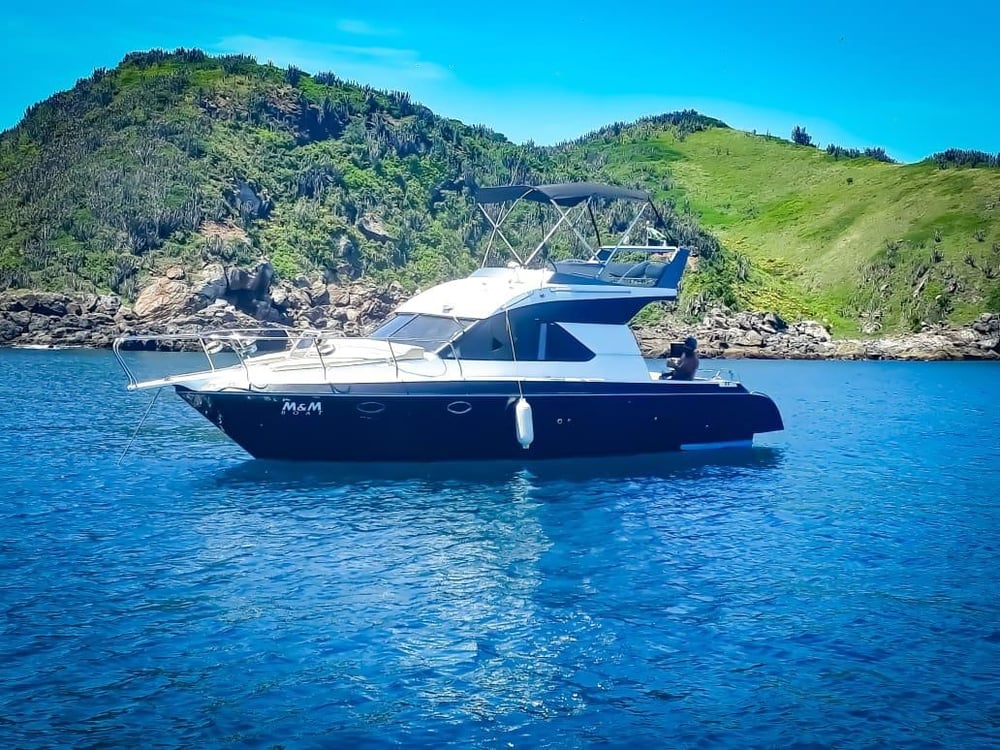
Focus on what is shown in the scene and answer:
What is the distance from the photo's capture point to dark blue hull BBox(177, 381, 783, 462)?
20.1 m

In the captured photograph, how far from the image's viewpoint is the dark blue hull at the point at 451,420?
793 inches

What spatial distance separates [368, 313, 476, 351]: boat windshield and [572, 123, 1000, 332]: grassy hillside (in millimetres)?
71527

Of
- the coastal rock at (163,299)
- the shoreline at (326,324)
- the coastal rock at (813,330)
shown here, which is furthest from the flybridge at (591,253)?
the coastal rock at (813,330)

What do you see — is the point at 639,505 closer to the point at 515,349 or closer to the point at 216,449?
the point at 515,349

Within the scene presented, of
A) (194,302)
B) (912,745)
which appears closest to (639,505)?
(912,745)

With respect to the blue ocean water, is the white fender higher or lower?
higher

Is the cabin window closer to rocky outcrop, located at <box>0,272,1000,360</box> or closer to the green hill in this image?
rocky outcrop, located at <box>0,272,1000,360</box>

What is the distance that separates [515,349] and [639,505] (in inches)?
204

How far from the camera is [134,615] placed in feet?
A: 39.4

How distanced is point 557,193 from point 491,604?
13.4m

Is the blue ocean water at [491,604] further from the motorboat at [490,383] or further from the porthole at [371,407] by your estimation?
the porthole at [371,407]

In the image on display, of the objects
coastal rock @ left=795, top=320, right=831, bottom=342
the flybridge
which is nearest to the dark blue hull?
the flybridge

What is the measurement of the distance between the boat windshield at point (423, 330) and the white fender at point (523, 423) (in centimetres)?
235

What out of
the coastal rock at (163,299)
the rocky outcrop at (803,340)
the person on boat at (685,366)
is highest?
the coastal rock at (163,299)
